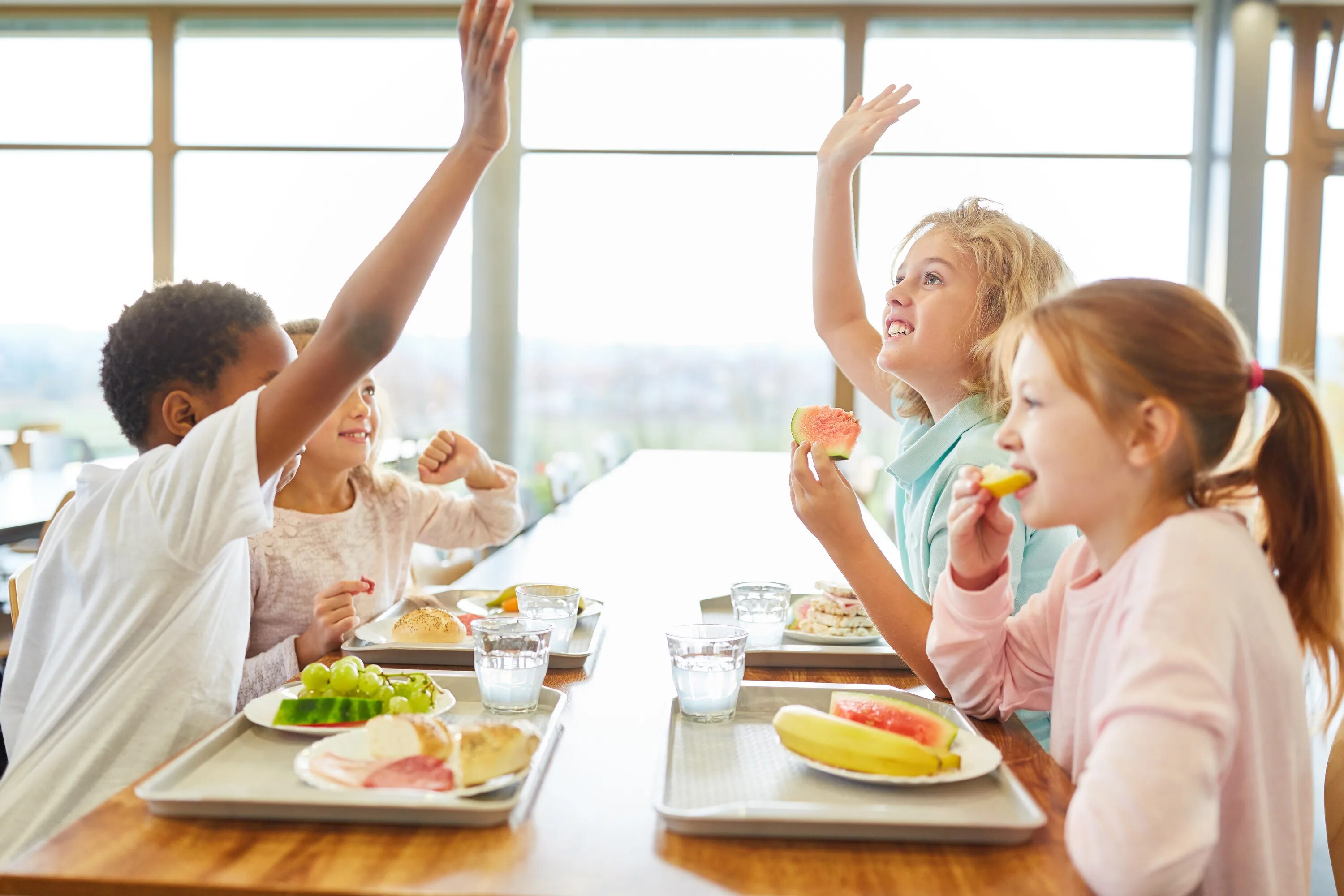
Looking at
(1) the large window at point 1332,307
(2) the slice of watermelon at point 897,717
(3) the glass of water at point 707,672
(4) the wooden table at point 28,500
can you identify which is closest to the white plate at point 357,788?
(3) the glass of water at point 707,672

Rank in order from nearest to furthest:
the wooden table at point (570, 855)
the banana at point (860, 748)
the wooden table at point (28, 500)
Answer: the wooden table at point (570, 855), the banana at point (860, 748), the wooden table at point (28, 500)

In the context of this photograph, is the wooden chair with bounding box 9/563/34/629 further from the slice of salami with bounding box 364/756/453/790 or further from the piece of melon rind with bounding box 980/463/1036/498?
the piece of melon rind with bounding box 980/463/1036/498

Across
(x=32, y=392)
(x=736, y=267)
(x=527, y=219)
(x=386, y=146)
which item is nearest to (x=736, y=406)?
(x=736, y=267)

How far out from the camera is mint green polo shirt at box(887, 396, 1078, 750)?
64.6 inches

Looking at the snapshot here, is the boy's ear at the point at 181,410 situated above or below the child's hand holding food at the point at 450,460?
above

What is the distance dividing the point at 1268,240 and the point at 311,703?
6.65 meters

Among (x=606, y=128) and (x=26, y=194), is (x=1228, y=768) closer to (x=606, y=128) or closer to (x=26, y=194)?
(x=606, y=128)

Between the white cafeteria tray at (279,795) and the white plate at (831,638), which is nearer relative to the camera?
the white cafeteria tray at (279,795)

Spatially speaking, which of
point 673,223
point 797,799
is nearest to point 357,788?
→ point 797,799

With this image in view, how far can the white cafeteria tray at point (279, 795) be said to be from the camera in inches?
37.3

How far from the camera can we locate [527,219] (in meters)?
6.91

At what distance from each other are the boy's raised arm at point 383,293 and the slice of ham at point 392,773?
1.21ft

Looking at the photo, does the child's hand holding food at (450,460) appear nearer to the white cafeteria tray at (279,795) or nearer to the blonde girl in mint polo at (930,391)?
the blonde girl in mint polo at (930,391)

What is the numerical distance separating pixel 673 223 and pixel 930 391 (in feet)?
17.1
